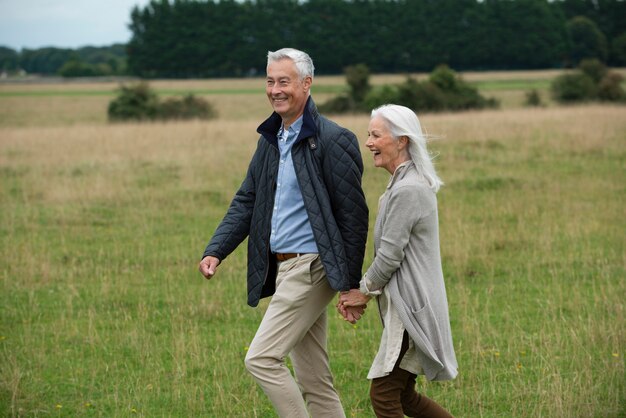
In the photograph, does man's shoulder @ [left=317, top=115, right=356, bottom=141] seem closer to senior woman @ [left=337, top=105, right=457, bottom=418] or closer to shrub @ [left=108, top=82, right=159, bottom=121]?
senior woman @ [left=337, top=105, right=457, bottom=418]

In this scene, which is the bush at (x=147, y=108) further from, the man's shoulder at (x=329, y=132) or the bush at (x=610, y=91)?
the man's shoulder at (x=329, y=132)

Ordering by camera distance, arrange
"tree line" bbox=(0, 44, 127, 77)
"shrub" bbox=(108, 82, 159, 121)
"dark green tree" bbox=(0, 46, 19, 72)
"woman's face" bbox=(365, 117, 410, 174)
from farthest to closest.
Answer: "dark green tree" bbox=(0, 46, 19, 72) < "tree line" bbox=(0, 44, 127, 77) < "shrub" bbox=(108, 82, 159, 121) < "woman's face" bbox=(365, 117, 410, 174)

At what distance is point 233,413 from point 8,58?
169197mm

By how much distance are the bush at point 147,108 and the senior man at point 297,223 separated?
35.9m

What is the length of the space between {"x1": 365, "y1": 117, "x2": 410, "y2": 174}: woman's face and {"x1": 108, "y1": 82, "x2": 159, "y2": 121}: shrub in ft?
120

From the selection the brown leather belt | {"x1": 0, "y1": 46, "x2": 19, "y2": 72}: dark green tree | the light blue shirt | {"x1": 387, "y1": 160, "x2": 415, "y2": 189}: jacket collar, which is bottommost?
{"x1": 0, "y1": 46, "x2": 19, "y2": 72}: dark green tree

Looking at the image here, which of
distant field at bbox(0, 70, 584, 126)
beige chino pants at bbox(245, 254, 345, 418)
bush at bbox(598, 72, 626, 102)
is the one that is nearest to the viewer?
beige chino pants at bbox(245, 254, 345, 418)

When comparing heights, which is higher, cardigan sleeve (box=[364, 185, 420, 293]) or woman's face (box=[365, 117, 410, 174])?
woman's face (box=[365, 117, 410, 174])

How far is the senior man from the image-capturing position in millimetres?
4715

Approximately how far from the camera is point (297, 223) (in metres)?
4.83

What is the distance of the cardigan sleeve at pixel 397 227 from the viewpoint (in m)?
4.42

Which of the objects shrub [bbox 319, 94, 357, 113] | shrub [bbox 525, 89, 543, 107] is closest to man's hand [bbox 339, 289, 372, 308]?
shrub [bbox 319, 94, 357, 113]

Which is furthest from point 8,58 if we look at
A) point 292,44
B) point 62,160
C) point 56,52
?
point 62,160

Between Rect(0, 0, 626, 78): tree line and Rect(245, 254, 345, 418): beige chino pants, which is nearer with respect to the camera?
Rect(245, 254, 345, 418): beige chino pants
